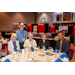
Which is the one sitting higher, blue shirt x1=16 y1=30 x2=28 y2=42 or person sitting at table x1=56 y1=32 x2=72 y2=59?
blue shirt x1=16 y1=30 x2=28 y2=42

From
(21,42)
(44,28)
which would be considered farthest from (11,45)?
(44,28)

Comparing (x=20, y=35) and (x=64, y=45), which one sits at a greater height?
(x=20, y=35)

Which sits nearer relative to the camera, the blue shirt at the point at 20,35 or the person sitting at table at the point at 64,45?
the person sitting at table at the point at 64,45

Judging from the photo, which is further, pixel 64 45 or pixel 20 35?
pixel 20 35

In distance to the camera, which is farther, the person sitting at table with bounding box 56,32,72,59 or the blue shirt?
the blue shirt

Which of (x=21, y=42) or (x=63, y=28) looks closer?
(x=21, y=42)

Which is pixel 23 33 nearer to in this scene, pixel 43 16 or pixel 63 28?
pixel 63 28

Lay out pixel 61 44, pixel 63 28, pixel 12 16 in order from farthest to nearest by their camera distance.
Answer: pixel 12 16, pixel 63 28, pixel 61 44

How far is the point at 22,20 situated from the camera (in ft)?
43.9

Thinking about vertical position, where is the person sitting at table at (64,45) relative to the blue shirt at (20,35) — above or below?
below
